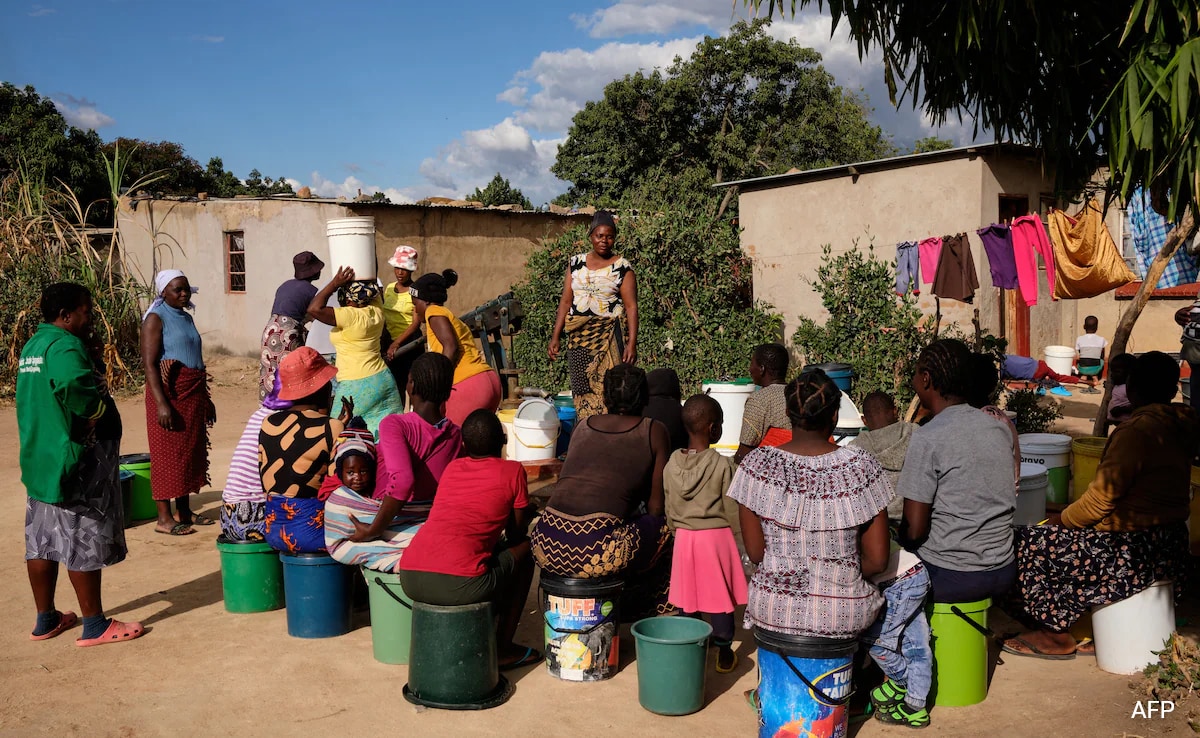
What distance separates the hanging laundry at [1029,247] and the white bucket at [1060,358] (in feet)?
15.3

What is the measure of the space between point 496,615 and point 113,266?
15.2 meters

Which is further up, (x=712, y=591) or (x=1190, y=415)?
(x=1190, y=415)

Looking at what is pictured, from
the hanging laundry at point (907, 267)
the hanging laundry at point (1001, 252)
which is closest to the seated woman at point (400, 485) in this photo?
the hanging laundry at point (1001, 252)

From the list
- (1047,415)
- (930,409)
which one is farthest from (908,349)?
(930,409)

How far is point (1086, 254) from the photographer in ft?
26.9

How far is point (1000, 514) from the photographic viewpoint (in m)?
3.78

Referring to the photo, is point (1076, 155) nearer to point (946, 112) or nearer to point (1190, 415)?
point (946, 112)

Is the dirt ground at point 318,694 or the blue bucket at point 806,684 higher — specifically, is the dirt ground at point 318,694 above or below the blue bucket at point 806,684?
below

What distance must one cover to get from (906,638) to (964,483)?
2.15 ft

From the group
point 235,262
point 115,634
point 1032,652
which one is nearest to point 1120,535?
point 1032,652

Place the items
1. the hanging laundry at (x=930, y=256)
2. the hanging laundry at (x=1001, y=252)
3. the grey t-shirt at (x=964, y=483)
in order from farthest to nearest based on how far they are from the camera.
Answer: the hanging laundry at (x=930, y=256)
the hanging laundry at (x=1001, y=252)
the grey t-shirt at (x=964, y=483)

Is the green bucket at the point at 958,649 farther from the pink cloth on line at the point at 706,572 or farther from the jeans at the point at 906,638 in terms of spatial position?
the pink cloth on line at the point at 706,572

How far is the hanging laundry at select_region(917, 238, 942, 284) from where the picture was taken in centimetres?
935

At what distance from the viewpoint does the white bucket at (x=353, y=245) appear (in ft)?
27.0
